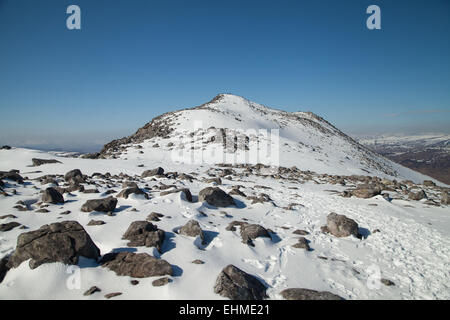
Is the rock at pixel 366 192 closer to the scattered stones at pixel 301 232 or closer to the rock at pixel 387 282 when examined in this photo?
the scattered stones at pixel 301 232

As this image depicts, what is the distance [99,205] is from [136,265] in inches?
158

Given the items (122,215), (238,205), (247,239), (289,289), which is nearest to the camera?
(289,289)

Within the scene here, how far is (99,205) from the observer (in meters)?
8.21

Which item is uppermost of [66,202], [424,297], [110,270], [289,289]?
[66,202]

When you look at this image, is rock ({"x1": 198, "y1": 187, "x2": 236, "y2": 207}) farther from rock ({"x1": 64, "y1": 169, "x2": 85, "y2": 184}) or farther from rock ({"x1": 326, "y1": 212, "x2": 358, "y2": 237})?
rock ({"x1": 64, "y1": 169, "x2": 85, "y2": 184})

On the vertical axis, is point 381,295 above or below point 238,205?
below

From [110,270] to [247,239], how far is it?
13.0 feet

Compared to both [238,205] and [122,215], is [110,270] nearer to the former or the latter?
[122,215]

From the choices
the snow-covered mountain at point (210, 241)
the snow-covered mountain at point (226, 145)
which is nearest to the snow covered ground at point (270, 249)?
the snow-covered mountain at point (210, 241)

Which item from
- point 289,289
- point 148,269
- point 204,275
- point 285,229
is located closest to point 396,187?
point 285,229

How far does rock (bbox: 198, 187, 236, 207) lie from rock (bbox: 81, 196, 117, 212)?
3.71 meters
